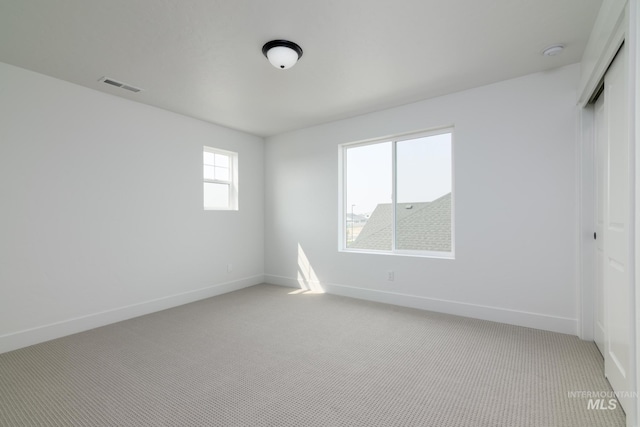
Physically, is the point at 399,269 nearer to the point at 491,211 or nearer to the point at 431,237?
the point at 431,237

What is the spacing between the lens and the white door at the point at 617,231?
5.49 ft

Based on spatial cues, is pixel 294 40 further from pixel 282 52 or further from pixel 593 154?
pixel 593 154

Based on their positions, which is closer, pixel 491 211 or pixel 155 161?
pixel 491 211

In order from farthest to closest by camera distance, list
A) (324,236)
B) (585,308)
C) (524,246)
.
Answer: (324,236) → (524,246) → (585,308)

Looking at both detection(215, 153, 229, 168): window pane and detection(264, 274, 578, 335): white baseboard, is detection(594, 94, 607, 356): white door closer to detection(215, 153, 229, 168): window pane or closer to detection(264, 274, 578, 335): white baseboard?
detection(264, 274, 578, 335): white baseboard

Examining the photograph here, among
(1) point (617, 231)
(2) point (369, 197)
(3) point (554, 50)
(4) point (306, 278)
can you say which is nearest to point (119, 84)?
(2) point (369, 197)

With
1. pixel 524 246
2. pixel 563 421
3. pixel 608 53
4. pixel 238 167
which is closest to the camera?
pixel 563 421

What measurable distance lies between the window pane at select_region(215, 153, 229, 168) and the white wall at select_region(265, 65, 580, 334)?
6.42ft

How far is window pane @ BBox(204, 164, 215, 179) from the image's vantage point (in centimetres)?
468

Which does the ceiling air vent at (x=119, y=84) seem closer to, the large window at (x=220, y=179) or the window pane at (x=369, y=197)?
the large window at (x=220, y=179)

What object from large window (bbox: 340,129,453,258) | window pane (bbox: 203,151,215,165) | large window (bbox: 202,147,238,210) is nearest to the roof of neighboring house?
large window (bbox: 340,129,453,258)

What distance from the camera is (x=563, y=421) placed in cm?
172

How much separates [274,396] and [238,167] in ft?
12.4

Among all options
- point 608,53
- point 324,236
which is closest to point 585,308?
point 608,53
